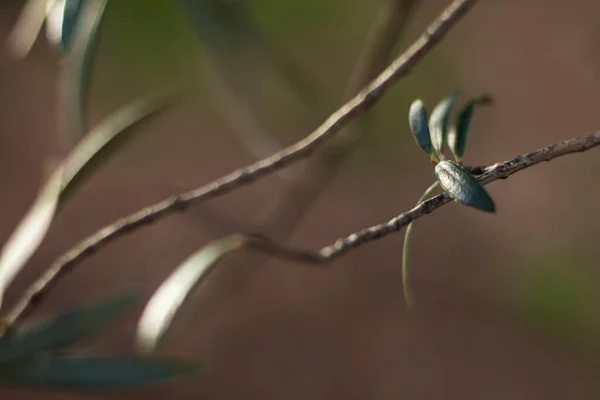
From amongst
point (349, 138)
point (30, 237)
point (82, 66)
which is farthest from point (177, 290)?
point (349, 138)

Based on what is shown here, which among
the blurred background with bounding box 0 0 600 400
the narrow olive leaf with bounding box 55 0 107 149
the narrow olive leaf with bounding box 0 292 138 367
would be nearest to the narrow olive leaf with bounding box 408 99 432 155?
the narrow olive leaf with bounding box 55 0 107 149

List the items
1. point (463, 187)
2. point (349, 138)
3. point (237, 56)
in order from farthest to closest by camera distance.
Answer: point (349, 138), point (237, 56), point (463, 187)

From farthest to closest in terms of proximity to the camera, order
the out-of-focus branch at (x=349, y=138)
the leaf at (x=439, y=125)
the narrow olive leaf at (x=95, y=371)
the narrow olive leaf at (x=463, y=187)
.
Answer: the out-of-focus branch at (x=349, y=138)
the narrow olive leaf at (x=95, y=371)
the leaf at (x=439, y=125)
the narrow olive leaf at (x=463, y=187)

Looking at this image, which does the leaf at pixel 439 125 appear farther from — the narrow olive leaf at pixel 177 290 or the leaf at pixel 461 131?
the narrow olive leaf at pixel 177 290

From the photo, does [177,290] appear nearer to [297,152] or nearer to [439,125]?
[297,152]

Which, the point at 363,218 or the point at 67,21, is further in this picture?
the point at 363,218

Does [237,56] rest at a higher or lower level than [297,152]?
higher

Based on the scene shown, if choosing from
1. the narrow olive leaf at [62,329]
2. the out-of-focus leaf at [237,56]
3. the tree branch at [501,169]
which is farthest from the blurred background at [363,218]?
the tree branch at [501,169]
